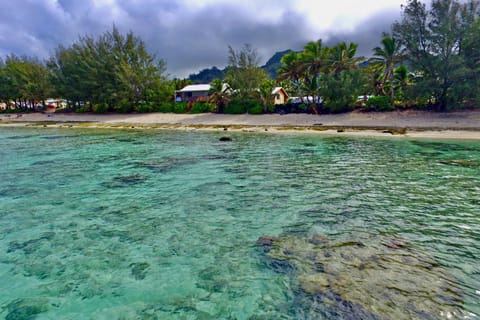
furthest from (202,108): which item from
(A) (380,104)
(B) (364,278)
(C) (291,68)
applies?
(B) (364,278)

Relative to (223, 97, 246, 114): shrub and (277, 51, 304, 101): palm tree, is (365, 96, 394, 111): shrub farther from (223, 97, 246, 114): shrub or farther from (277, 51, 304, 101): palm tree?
A: (223, 97, 246, 114): shrub

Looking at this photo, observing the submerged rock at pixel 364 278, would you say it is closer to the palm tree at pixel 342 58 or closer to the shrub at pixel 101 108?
the palm tree at pixel 342 58

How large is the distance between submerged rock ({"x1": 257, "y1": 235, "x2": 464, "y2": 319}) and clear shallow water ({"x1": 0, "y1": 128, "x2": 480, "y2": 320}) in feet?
0.96

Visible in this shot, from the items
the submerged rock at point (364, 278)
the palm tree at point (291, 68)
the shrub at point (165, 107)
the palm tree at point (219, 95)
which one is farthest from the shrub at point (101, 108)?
the submerged rock at point (364, 278)

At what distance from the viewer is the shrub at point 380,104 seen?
1406 inches

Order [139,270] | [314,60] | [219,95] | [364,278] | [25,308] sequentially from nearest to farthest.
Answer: [25,308] < [364,278] < [139,270] < [314,60] < [219,95]

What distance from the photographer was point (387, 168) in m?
13.6

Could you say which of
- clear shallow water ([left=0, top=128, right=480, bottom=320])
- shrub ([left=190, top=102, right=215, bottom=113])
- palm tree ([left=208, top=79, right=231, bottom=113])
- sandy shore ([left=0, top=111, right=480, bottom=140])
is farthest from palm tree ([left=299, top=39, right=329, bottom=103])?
clear shallow water ([left=0, top=128, right=480, bottom=320])

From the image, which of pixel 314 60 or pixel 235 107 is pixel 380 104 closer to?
pixel 314 60

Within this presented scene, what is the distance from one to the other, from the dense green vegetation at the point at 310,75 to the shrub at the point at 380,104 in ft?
0.38

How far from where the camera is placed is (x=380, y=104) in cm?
3606

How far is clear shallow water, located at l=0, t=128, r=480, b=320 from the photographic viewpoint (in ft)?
15.0

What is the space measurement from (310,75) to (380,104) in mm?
10762

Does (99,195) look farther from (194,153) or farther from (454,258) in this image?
(454,258)
